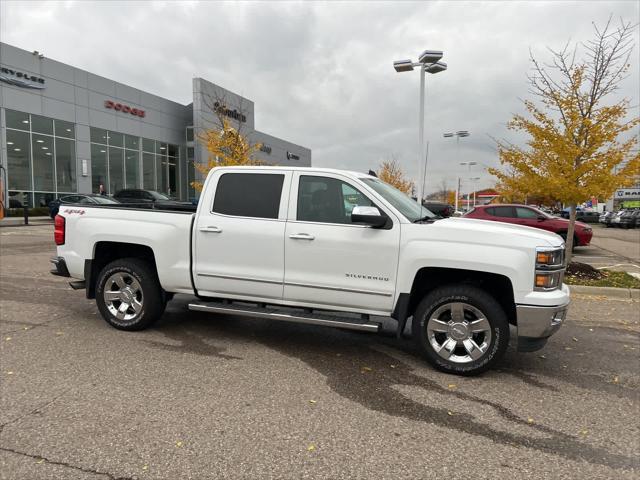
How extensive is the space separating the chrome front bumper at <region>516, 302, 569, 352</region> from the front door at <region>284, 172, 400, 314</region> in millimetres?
1156

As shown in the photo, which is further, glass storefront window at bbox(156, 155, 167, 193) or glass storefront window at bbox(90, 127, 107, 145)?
glass storefront window at bbox(156, 155, 167, 193)

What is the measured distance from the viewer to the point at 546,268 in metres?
3.96

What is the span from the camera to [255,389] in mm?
3779

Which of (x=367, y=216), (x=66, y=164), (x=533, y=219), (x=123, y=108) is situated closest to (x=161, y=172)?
(x=123, y=108)

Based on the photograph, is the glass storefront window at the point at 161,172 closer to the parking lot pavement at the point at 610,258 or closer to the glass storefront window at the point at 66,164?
the glass storefront window at the point at 66,164

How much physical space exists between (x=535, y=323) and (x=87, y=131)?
32118 millimetres

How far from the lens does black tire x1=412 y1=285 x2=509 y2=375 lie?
4.05m

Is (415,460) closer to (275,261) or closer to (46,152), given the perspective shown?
(275,261)

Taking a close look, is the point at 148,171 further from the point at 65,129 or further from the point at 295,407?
the point at 295,407

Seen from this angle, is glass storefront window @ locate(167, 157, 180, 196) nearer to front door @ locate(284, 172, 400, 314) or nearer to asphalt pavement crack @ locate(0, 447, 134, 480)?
front door @ locate(284, 172, 400, 314)

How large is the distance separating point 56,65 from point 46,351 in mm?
29189

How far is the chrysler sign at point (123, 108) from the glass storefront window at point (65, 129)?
321 centimetres

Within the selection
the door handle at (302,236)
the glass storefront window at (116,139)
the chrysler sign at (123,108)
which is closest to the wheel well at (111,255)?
the door handle at (302,236)

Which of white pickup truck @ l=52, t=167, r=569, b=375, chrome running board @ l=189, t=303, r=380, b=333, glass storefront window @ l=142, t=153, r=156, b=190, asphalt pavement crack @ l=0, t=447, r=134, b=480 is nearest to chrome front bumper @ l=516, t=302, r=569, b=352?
white pickup truck @ l=52, t=167, r=569, b=375
